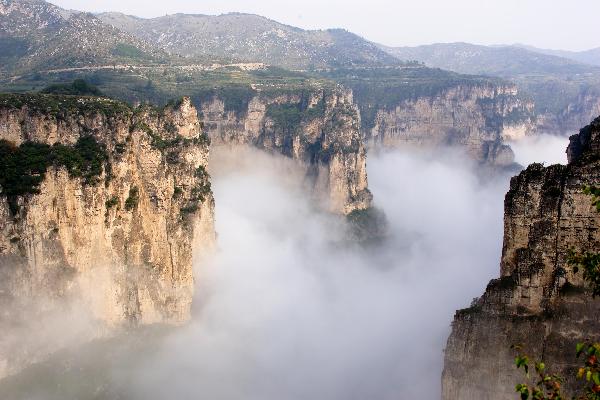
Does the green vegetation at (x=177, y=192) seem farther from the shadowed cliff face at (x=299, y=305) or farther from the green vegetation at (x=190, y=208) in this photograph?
the shadowed cliff face at (x=299, y=305)

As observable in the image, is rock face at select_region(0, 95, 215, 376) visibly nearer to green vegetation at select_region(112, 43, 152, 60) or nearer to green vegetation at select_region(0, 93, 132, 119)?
green vegetation at select_region(0, 93, 132, 119)

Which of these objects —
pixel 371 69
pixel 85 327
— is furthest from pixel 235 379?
pixel 371 69

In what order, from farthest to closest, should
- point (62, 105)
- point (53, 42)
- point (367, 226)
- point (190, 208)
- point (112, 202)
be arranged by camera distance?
point (53, 42), point (367, 226), point (190, 208), point (112, 202), point (62, 105)

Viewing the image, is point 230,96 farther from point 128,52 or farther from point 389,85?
point 389,85

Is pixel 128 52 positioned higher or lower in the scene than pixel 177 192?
higher

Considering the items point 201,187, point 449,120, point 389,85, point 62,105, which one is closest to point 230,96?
point 201,187

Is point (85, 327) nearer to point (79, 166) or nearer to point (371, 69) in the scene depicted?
point (79, 166)
